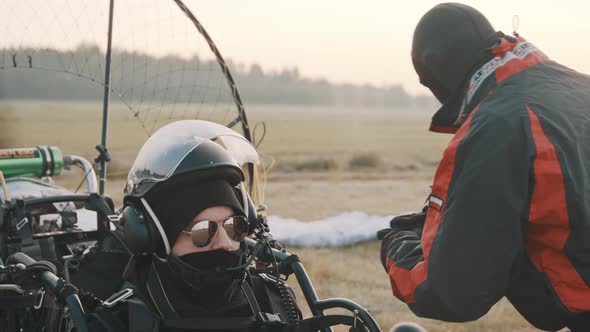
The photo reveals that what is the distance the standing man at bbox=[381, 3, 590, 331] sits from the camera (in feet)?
7.51

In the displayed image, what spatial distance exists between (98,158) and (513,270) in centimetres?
283

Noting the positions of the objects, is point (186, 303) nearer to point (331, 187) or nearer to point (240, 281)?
point (240, 281)

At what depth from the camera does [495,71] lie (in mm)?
2516

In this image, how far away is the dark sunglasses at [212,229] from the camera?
97.3 inches

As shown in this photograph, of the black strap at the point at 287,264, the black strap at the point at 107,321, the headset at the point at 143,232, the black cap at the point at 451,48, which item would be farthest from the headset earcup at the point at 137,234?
the black cap at the point at 451,48

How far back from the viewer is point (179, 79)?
4543 millimetres

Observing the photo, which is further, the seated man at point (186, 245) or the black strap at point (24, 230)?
the black strap at point (24, 230)

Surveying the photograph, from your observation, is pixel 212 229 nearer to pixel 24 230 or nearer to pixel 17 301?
pixel 17 301

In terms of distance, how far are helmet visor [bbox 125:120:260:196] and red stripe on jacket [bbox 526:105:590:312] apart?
1.17 meters

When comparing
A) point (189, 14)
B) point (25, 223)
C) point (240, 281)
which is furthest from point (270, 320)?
point (189, 14)

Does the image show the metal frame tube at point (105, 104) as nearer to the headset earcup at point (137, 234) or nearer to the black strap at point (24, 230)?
the black strap at point (24, 230)

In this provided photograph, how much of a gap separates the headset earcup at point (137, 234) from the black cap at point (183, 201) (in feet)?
0.20

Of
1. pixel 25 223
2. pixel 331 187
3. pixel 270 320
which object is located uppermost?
pixel 270 320

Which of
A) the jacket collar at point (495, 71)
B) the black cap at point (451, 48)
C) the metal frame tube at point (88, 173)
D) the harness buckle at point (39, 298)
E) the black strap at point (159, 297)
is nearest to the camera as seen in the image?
the black strap at point (159, 297)
